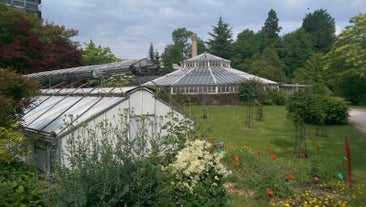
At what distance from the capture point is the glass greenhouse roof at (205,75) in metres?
32.6

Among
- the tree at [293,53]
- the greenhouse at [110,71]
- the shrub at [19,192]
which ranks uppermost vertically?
the tree at [293,53]

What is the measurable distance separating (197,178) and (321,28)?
259 ft

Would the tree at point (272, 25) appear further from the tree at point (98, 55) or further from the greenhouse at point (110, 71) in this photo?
the greenhouse at point (110, 71)

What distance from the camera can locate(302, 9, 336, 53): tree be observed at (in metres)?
71.0

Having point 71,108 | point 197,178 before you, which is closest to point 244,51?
point 71,108

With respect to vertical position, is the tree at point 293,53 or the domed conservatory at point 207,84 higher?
the tree at point 293,53

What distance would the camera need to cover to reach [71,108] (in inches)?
398

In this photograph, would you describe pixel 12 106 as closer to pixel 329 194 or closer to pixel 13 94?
pixel 13 94

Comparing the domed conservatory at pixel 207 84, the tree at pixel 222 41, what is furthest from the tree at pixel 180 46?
the domed conservatory at pixel 207 84

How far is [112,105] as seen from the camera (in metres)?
8.98

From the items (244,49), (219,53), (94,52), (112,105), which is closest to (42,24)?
(94,52)

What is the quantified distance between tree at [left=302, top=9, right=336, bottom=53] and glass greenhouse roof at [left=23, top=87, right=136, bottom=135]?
221 feet

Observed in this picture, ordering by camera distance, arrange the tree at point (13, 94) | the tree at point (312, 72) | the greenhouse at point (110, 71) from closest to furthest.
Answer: the tree at point (13, 94), the greenhouse at point (110, 71), the tree at point (312, 72)

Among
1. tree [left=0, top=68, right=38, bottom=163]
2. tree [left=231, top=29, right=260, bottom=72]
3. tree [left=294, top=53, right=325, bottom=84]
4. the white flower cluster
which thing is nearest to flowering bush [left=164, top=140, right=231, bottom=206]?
the white flower cluster
